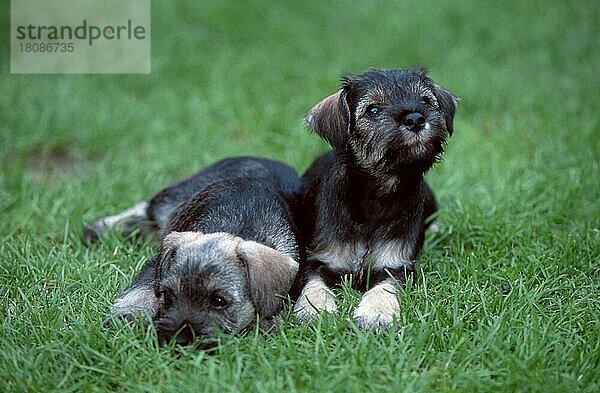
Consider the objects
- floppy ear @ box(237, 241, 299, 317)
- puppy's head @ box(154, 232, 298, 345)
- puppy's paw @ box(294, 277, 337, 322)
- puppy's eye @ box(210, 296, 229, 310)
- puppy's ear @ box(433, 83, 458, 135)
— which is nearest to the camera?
puppy's head @ box(154, 232, 298, 345)

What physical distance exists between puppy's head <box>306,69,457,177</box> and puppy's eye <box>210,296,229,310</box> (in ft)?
4.75

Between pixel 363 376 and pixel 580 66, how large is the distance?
26.7ft

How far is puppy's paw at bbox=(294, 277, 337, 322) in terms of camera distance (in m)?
5.28

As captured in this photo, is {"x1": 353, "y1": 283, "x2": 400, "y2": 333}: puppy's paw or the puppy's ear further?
the puppy's ear

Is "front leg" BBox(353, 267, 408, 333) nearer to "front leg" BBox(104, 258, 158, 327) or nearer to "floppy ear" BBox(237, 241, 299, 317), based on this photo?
"floppy ear" BBox(237, 241, 299, 317)

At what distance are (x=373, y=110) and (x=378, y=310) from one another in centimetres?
141

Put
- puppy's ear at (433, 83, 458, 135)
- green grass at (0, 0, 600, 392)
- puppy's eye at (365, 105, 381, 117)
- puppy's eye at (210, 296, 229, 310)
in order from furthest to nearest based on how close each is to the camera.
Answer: puppy's ear at (433, 83, 458, 135) < puppy's eye at (365, 105, 381, 117) < puppy's eye at (210, 296, 229, 310) < green grass at (0, 0, 600, 392)

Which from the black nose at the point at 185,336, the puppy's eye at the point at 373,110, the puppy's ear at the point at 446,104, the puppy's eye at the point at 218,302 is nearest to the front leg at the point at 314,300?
the puppy's eye at the point at 218,302

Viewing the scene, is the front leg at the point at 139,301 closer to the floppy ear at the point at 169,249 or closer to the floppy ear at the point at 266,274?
the floppy ear at the point at 169,249

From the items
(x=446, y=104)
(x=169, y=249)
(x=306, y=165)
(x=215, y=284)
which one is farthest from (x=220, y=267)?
(x=306, y=165)

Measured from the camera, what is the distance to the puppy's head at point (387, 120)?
5.32 meters

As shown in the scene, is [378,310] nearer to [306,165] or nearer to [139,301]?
[139,301]

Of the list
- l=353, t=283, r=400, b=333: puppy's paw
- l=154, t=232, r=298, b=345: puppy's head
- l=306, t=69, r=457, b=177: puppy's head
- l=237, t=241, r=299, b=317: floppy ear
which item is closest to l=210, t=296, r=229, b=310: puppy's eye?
l=154, t=232, r=298, b=345: puppy's head

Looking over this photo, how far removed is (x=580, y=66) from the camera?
11234 millimetres
